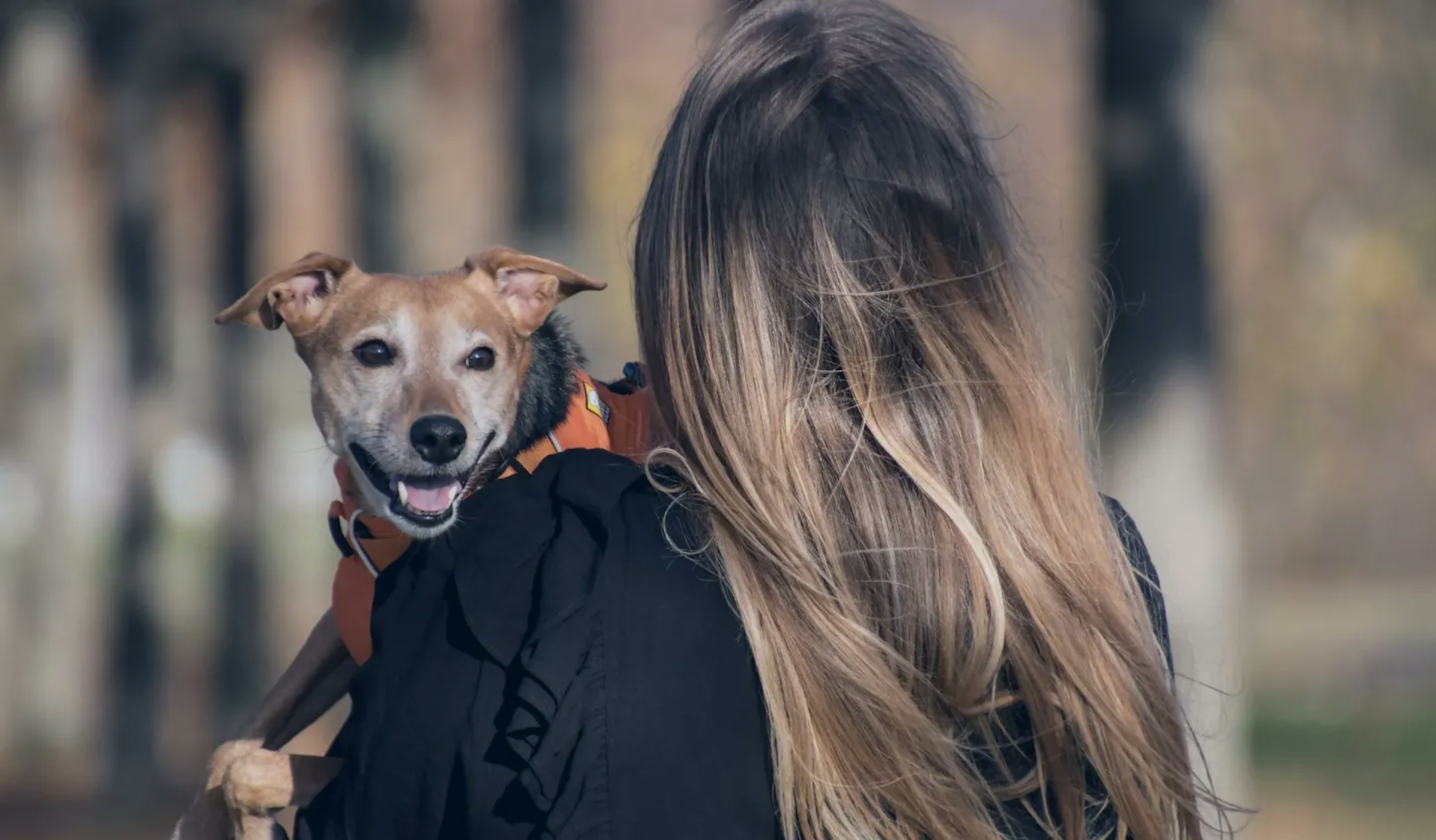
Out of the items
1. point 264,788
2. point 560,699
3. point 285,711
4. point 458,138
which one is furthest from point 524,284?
point 458,138

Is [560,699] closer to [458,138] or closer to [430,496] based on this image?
[430,496]

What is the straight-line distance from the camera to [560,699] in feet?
6.35

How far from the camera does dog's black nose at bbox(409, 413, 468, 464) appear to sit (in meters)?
3.04

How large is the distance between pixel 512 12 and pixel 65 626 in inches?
254

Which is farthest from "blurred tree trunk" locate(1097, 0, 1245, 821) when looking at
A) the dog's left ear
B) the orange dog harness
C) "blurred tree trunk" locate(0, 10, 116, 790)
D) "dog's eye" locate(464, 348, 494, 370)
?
"blurred tree trunk" locate(0, 10, 116, 790)

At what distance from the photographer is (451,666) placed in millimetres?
1961

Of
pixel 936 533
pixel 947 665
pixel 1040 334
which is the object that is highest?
pixel 1040 334

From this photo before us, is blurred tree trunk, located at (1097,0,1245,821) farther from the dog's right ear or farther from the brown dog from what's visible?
the dog's right ear

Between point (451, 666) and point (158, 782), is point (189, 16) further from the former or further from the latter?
point (451, 666)

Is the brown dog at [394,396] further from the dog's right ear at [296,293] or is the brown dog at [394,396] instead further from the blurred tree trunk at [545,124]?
the blurred tree trunk at [545,124]

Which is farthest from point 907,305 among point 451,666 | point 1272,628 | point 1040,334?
point 1272,628

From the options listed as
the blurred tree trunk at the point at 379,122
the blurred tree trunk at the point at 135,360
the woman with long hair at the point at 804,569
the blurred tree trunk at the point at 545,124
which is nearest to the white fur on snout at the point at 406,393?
the woman with long hair at the point at 804,569

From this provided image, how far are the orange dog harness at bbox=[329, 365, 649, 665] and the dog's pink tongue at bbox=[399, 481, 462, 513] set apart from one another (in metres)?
0.06

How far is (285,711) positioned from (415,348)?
0.81m
